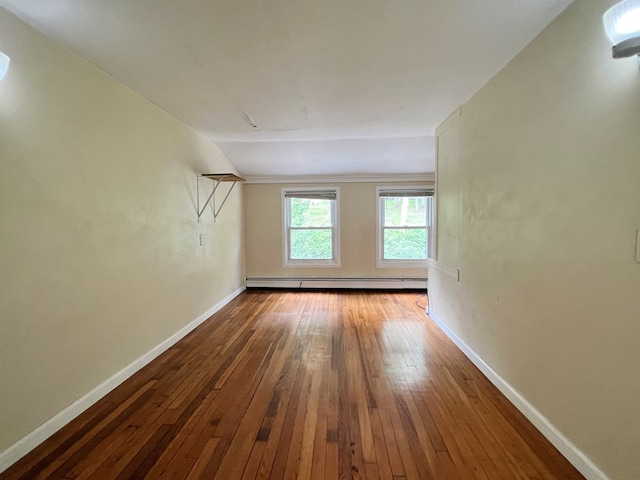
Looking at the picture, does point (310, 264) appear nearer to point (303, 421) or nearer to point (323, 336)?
point (323, 336)

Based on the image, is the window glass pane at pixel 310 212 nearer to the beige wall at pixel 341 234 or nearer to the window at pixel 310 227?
the window at pixel 310 227

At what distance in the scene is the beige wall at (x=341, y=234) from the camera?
5.48 meters

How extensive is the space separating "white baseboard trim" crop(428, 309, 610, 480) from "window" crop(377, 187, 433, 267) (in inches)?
114

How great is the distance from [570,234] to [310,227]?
435 cm

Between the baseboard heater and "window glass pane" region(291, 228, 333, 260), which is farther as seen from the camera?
"window glass pane" region(291, 228, 333, 260)

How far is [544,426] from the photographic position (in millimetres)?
1716

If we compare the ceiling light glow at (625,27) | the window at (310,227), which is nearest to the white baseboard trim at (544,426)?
the ceiling light glow at (625,27)

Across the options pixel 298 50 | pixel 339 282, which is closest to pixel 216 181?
pixel 298 50

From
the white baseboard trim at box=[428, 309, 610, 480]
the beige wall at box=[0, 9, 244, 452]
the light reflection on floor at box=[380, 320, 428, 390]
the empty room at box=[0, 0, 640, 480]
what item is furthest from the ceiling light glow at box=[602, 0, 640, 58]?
the beige wall at box=[0, 9, 244, 452]

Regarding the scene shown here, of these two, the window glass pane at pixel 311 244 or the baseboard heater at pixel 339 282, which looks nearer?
the baseboard heater at pixel 339 282

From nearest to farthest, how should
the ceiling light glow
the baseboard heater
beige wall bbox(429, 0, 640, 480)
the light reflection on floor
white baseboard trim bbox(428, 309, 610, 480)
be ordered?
the ceiling light glow, beige wall bbox(429, 0, 640, 480), white baseboard trim bbox(428, 309, 610, 480), the light reflection on floor, the baseboard heater

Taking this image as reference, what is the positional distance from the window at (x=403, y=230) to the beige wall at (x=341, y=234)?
13 centimetres

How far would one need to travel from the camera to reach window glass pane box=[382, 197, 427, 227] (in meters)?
5.48

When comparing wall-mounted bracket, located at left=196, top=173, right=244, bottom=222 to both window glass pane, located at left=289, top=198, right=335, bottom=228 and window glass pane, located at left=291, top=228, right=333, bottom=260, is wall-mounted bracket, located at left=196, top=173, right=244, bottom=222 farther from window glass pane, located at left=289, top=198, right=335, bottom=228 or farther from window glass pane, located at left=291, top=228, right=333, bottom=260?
window glass pane, located at left=291, top=228, right=333, bottom=260
